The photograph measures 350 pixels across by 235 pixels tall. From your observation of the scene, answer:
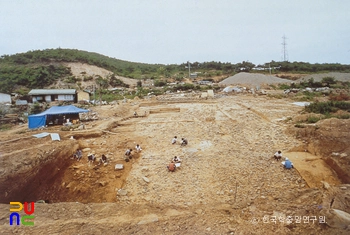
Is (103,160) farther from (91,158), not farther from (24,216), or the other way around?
(24,216)

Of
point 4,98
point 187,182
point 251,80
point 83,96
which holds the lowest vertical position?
point 187,182

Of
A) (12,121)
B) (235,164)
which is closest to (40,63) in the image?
(12,121)

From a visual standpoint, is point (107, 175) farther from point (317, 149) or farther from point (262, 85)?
point (262, 85)

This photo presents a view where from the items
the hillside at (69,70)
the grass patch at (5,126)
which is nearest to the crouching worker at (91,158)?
the grass patch at (5,126)

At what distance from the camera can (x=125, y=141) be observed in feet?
33.7

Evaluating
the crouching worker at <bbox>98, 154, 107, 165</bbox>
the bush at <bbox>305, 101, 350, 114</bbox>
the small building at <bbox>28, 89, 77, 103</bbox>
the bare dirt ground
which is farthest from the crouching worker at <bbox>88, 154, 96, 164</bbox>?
the small building at <bbox>28, 89, 77, 103</bbox>

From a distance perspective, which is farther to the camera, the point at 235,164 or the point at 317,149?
the point at 317,149

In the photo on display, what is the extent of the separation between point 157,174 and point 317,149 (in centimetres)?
603

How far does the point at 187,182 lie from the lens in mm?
6410

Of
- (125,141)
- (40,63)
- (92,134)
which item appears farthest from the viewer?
(40,63)

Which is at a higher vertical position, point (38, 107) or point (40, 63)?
point (40, 63)

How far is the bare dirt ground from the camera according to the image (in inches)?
154

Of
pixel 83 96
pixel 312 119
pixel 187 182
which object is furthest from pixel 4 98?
pixel 312 119

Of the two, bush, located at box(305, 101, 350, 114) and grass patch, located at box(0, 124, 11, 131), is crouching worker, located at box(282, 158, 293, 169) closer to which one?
bush, located at box(305, 101, 350, 114)
